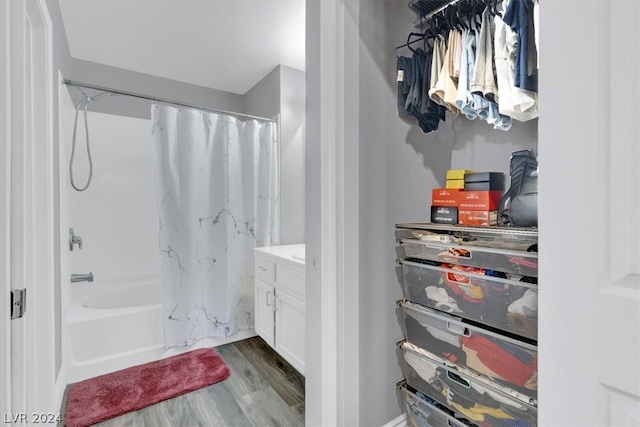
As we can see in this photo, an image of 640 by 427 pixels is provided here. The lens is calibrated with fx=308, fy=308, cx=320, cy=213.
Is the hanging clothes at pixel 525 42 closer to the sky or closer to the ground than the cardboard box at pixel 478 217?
closer to the sky

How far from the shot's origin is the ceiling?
1966mm

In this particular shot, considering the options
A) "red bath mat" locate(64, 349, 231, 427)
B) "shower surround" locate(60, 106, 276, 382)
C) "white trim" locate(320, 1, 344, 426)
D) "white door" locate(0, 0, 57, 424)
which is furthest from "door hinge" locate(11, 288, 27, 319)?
"shower surround" locate(60, 106, 276, 382)

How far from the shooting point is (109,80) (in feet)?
9.00

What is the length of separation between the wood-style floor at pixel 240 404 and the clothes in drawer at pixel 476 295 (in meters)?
1.02

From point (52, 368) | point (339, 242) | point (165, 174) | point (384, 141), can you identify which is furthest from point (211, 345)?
point (384, 141)

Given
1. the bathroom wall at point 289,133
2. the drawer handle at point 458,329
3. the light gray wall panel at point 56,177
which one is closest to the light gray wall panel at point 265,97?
the bathroom wall at point 289,133

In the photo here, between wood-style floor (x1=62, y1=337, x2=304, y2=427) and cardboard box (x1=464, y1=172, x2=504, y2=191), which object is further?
wood-style floor (x1=62, y1=337, x2=304, y2=427)

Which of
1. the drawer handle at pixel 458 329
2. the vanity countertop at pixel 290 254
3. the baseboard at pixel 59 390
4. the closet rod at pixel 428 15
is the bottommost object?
the baseboard at pixel 59 390

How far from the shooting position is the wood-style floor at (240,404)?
5.34 feet

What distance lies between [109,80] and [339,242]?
9.13ft

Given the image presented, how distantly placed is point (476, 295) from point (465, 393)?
0.39 m

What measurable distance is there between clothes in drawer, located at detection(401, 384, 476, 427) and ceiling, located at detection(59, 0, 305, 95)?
90.4 inches

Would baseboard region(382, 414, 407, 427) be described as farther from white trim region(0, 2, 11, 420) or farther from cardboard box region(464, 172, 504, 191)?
white trim region(0, 2, 11, 420)
